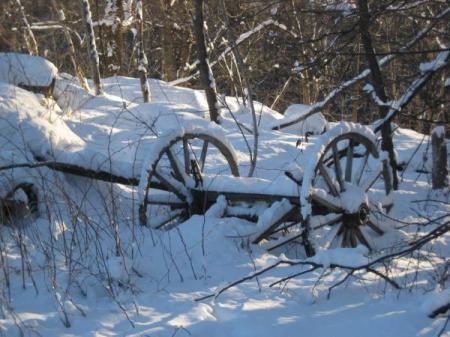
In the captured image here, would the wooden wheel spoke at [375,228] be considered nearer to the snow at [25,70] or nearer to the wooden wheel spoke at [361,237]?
the wooden wheel spoke at [361,237]

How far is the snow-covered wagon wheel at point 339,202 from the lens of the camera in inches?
186

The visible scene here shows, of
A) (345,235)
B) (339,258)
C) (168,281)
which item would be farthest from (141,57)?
(339,258)

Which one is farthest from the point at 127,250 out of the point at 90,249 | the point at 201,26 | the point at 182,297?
the point at 201,26

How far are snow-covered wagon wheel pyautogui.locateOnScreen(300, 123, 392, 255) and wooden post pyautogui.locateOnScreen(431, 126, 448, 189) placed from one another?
1833mm

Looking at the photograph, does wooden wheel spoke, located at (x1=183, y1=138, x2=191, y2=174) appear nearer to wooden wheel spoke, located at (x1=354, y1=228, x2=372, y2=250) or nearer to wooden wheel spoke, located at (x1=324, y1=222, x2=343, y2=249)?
wooden wheel spoke, located at (x1=324, y1=222, x2=343, y2=249)

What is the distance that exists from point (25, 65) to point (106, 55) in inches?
253

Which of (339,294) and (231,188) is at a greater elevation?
(231,188)

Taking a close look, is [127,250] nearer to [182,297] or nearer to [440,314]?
[182,297]

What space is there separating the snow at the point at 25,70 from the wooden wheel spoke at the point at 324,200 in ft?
14.5

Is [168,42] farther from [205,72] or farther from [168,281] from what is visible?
[168,281]

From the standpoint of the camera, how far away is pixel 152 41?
67.3ft

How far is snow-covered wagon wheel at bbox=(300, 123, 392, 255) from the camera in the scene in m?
4.72

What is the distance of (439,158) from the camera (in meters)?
7.30

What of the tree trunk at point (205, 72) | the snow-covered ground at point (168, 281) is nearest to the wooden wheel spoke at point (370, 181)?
the snow-covered ground at point (168, 281)
